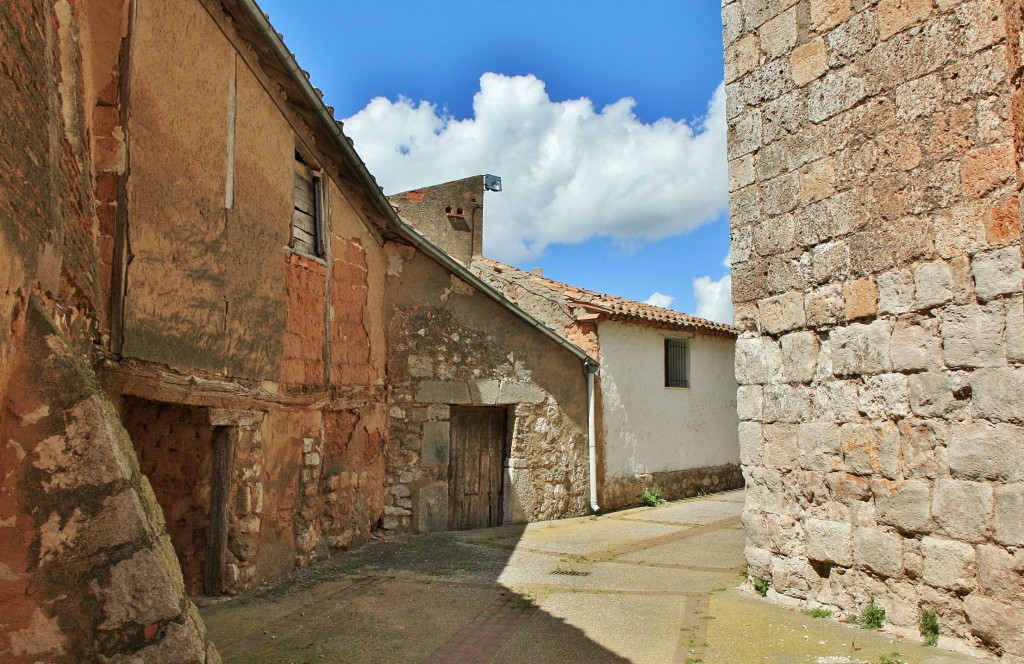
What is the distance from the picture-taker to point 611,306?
1149 centimetres

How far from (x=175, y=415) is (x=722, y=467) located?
1080cm

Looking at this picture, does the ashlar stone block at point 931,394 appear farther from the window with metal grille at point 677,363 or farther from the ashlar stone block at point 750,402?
the window with metal grille at point 677,363

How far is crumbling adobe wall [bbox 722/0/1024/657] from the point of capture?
4246 mm

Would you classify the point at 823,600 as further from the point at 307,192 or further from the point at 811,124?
the point at 307,192

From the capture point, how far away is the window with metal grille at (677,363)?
13.1 m

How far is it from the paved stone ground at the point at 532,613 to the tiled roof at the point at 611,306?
13.7ft

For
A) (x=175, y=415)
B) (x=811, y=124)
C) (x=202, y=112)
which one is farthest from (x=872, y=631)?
(x=202, y=112)

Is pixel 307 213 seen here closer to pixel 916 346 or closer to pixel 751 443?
pixel 751 443

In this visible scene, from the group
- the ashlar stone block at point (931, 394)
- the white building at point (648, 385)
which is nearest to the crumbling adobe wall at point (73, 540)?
the ashlar stone block at point (931, 394)

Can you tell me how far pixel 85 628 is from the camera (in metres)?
2.58

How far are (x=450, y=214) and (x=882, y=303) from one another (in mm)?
9254

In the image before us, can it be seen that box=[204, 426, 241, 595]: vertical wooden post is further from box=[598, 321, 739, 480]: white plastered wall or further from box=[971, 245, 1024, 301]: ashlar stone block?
box=[598, 321, 739, 480]: white plastered wall

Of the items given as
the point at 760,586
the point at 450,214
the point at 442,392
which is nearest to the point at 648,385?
the point at 442,392

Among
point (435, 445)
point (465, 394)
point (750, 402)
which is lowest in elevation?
point (435, 445)
